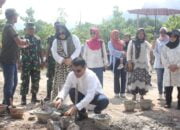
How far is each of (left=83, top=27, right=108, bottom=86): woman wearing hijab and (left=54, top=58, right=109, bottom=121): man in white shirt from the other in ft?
9.99

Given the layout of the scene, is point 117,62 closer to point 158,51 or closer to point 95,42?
point 95,42

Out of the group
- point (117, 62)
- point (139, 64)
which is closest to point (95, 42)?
point (117, 62)

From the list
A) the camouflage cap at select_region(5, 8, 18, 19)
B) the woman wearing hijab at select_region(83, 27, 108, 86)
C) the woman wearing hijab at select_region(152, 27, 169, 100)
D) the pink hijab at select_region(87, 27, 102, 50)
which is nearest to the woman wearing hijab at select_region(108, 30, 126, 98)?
the woman wearing hijab at select_region(83, 27, 108, 86)

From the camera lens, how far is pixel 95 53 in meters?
9.58

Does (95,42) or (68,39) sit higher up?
(68,39)

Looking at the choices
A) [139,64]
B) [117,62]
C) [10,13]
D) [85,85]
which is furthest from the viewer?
[117,62]

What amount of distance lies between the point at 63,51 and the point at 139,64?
6.93 feet

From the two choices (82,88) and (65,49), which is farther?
(65,49)

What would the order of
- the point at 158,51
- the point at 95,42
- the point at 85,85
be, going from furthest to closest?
the point at 158,51, the point at 95,42, the point at 85,85

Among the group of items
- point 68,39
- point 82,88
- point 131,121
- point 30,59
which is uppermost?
point 68,39

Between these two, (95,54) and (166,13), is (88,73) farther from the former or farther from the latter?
(166,13)

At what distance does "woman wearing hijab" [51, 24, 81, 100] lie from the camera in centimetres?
777

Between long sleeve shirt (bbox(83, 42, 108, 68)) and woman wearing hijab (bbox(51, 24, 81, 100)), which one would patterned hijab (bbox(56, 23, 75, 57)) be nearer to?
woman wearing hijab (bbox(51, 24, 81, 100))

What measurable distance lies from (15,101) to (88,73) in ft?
11.3
